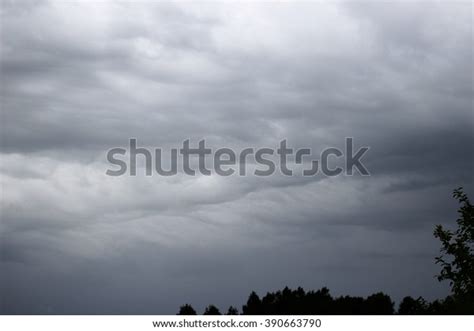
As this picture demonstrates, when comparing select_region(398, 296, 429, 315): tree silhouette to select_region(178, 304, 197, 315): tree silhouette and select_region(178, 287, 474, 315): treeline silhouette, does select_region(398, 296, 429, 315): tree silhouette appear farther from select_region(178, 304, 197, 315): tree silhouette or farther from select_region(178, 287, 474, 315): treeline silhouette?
select_region(178, 304, 197, 315): tree silhouette

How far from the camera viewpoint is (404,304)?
2992 cm

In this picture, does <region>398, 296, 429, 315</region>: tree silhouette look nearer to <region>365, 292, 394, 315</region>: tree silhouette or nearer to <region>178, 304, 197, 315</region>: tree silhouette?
<region>365, 292, 394, 315</region>: tree silhouette

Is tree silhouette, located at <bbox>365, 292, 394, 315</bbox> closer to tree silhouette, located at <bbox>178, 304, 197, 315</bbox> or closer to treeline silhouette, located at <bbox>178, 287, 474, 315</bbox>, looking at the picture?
treeline silhouette, located at <bbox>178, 287, 474, 315</bbox>

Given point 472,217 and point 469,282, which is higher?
point 472,217

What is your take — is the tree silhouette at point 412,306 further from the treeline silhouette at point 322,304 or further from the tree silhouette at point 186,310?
the tree silhouette at point 186,310

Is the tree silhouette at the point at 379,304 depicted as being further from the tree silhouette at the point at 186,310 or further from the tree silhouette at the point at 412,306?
the tree silhouette at the point at 186,310
